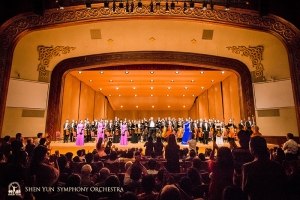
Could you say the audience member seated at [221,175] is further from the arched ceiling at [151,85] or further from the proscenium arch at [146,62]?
the arched ceiling at [151,85]

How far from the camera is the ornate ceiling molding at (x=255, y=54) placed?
9.73 metres

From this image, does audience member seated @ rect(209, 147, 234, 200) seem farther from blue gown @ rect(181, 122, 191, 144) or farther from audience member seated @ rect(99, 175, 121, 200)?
blue gown @ rect(181, 122, 191, 144)

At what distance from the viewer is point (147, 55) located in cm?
1086

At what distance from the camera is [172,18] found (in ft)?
26.5

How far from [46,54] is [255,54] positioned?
10.8 m

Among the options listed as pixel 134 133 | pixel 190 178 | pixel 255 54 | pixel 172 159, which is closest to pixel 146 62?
pixel 134 133

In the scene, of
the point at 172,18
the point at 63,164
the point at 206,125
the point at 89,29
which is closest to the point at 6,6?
the point at 89,29

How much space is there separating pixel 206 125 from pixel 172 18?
216 inches

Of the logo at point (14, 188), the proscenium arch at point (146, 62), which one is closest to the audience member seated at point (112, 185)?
the logo at point (14, 188)

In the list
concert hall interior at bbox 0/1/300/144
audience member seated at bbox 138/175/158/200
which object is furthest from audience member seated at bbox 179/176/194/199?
concert hall interior at bbox 0/1/300/144

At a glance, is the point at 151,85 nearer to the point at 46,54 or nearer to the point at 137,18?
the point at 137,18

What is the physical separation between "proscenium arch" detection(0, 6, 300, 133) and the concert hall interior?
1.3 inches

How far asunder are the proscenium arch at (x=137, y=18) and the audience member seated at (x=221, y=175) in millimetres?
6812

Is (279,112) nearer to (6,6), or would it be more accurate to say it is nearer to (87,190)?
(87,190)
